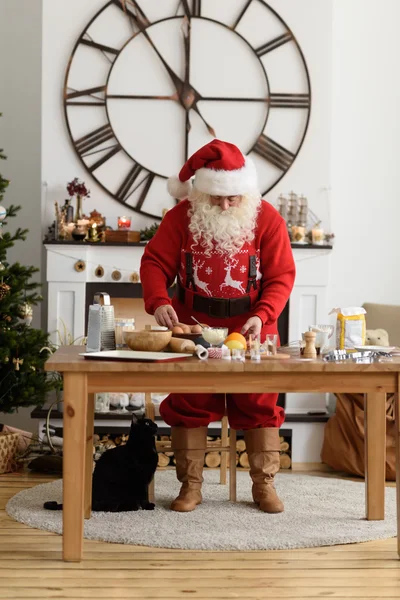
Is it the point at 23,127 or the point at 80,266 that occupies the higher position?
the point at 23,127

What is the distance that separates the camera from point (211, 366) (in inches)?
112

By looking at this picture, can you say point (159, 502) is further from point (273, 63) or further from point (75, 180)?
point (273, 63)

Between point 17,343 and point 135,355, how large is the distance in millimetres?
1686

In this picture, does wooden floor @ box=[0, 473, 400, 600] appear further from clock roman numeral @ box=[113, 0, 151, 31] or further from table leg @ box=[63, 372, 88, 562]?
clock roman numeral @ box=[113, 0, 151, 31]

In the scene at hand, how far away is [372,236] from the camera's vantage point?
5.53m

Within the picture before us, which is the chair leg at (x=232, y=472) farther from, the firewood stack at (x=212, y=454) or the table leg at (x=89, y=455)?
the firewood stack at (x=212, y=454)

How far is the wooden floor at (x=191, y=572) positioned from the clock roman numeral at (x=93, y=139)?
2561mm

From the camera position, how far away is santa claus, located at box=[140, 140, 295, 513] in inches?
143

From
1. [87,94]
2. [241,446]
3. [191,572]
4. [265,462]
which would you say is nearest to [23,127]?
[87,94]

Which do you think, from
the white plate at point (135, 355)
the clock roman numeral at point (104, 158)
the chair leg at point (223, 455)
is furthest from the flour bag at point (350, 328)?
the clock roman numeral at point (104, 158)

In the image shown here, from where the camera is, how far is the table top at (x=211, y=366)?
112 inches

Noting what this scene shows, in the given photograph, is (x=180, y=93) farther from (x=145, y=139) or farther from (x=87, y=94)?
(x=87, y=94)

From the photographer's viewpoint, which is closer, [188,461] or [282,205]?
[188,461]

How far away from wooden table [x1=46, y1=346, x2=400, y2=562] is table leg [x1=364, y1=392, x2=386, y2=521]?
0.58m
